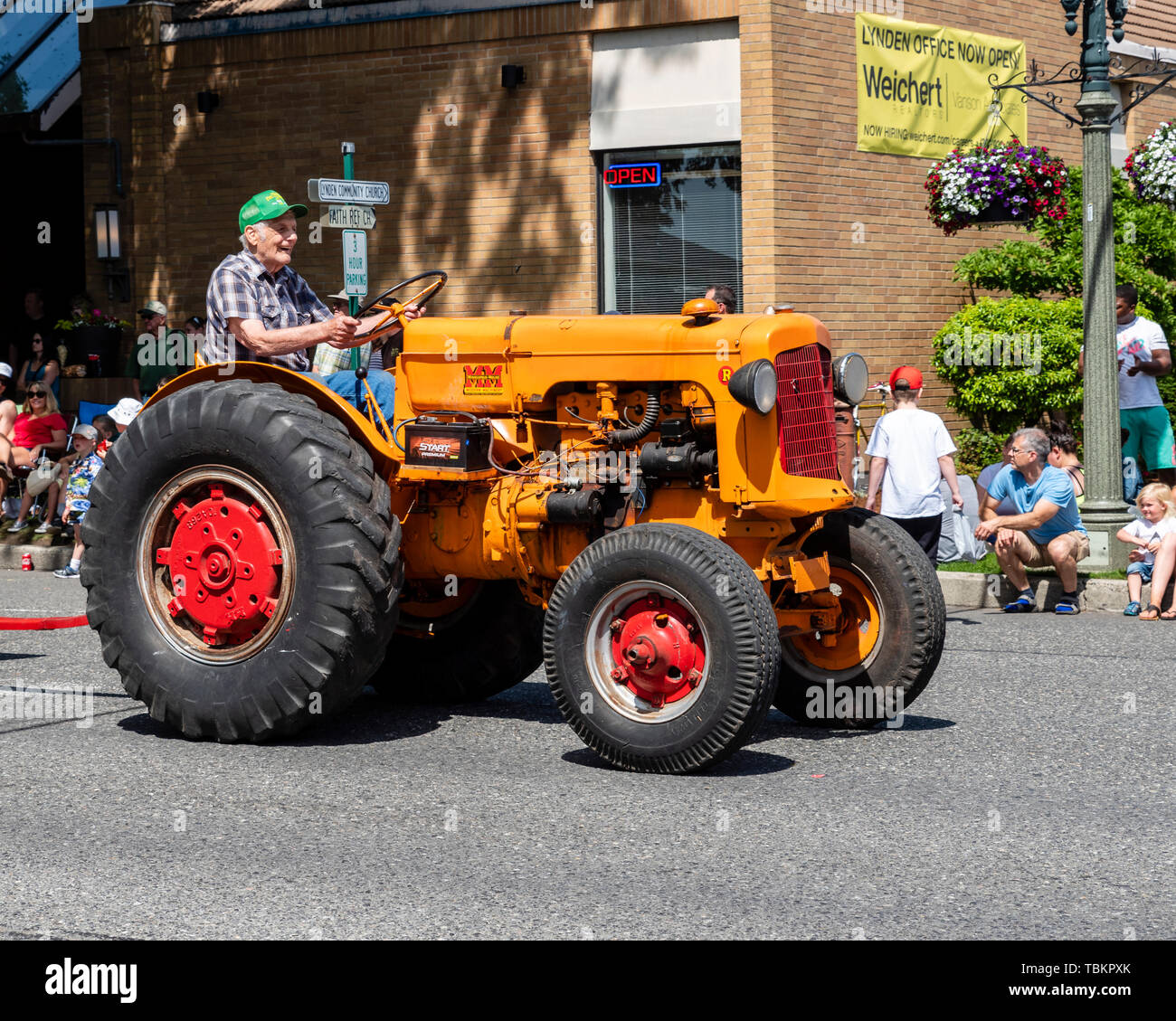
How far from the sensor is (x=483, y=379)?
7641mm

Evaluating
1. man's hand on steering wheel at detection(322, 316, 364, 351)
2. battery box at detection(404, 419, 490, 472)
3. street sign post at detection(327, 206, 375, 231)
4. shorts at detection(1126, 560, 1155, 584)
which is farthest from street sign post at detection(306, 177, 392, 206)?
shorts at detection(1126, 560, 1155, 584)

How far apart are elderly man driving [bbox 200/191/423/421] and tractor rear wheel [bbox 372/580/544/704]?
3.19 ft

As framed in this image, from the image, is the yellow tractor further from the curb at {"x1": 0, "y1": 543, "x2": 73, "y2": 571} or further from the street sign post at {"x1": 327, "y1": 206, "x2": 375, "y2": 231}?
the curb at {"x1": 0, "y1": 543, "x2": 73, "y2": 571}

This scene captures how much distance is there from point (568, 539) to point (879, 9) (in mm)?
11060

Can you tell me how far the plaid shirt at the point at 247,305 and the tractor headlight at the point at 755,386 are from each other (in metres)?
2.02

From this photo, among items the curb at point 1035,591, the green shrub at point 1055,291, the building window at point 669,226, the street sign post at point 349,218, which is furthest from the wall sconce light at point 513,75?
the curb at point 1035,591

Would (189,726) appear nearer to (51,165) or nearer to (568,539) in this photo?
(568,539)

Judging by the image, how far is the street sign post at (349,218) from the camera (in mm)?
13867

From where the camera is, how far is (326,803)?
6.31 meters

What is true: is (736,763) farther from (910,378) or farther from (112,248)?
(112,248)

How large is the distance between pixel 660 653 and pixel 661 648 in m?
0.02

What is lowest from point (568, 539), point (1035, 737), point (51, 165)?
point (1035, 737)

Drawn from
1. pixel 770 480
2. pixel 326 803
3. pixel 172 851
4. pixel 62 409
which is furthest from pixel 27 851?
pixel 62 409

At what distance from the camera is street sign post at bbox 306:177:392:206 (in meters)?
13.3
